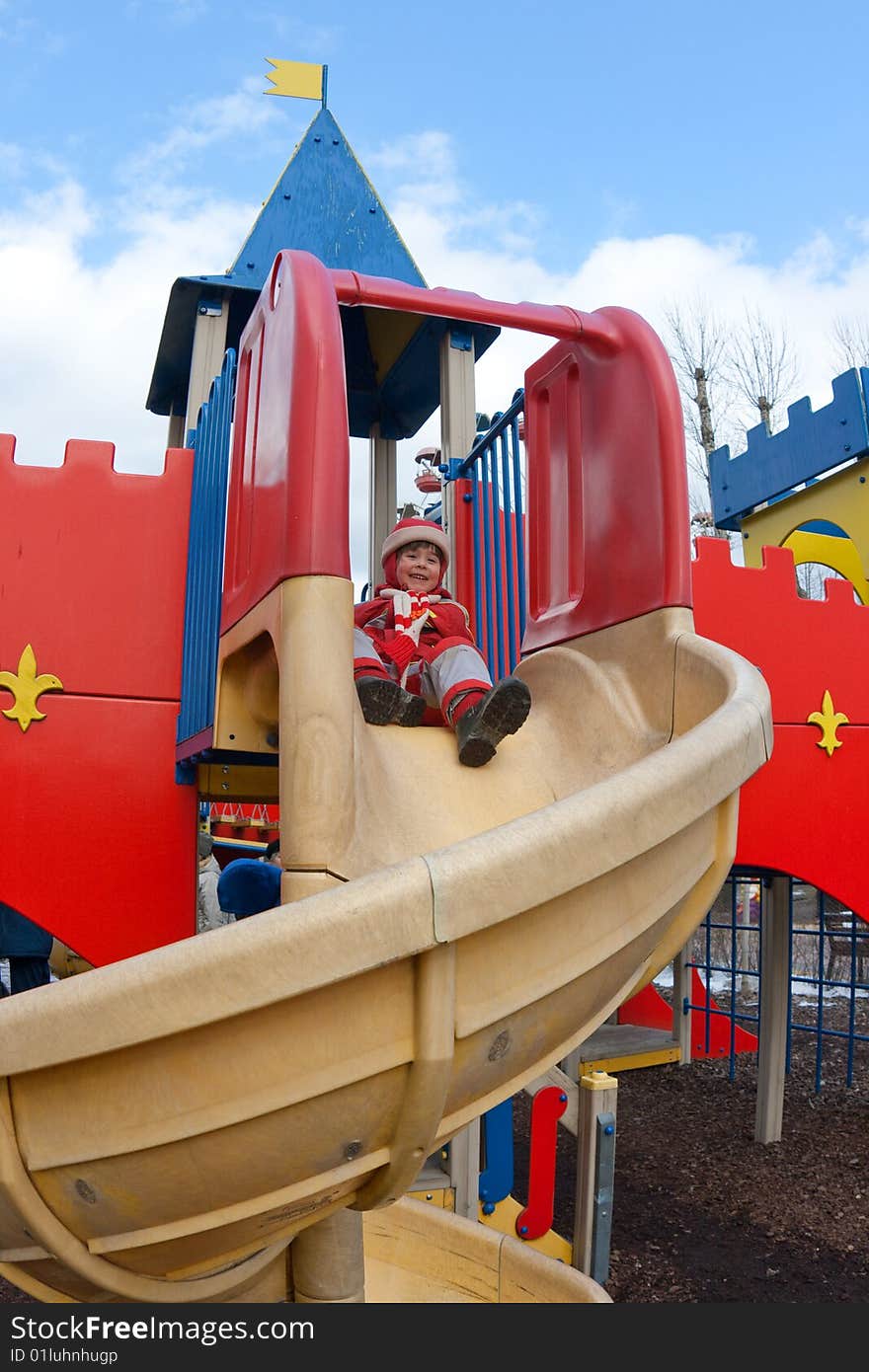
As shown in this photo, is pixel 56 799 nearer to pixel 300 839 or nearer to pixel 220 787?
pixel 220 787

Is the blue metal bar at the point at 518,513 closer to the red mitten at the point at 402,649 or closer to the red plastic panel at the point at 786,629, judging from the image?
the red mitten at the point at 402,649

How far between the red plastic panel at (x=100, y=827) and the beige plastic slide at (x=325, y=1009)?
1132 millimetres

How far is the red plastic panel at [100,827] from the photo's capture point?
299 centimetres

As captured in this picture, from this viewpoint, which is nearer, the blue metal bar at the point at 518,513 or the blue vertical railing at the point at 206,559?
the blue vertical railing at the point at 206,559

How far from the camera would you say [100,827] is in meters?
3.07

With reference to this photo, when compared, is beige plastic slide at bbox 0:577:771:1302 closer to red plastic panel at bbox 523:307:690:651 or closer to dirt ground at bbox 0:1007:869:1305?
red plastic panel at bbox 523:307:690:651

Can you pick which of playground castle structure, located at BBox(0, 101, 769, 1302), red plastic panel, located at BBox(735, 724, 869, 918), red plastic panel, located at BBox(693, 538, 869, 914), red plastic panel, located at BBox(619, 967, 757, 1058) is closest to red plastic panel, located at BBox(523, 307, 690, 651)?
playground castle structure, located at BBox(0, 101, 769, 1302)

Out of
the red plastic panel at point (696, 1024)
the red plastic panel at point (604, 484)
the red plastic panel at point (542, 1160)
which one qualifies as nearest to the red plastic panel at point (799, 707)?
the red plastic panel at point (542, 1160)

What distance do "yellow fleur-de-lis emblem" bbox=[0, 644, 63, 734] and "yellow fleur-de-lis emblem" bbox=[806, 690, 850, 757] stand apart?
3.51m

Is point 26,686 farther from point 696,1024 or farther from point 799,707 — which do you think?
point 696,1024

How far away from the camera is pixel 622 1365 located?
2.13m

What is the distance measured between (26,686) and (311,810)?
4.96 ft

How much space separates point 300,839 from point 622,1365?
1351 millimetres

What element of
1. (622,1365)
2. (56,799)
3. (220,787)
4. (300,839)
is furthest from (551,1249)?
(300,839)
